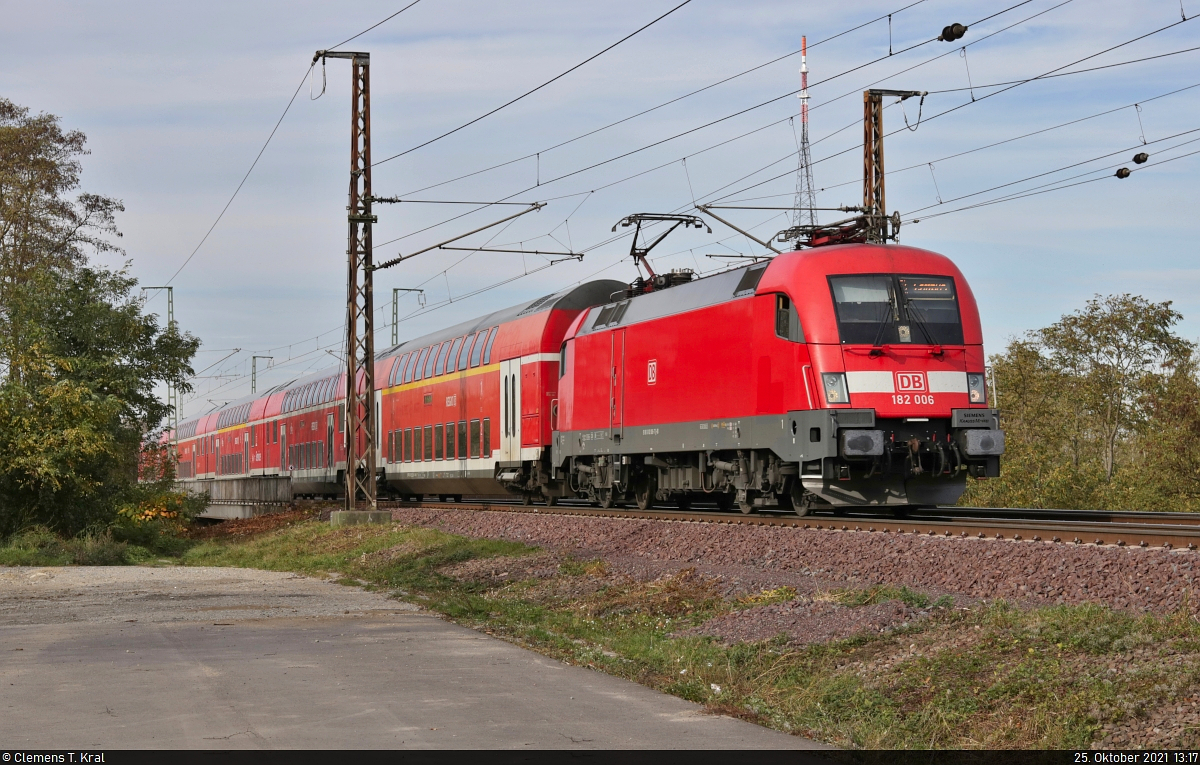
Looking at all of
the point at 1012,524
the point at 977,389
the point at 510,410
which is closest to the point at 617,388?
the point at 510,410

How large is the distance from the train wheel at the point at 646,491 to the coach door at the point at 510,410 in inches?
195

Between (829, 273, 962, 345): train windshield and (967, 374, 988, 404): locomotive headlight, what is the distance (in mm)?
536

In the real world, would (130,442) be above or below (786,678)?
above

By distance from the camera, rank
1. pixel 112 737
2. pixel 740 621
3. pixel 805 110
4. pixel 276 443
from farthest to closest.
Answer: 1. pixel 276 443
2. pixel 805 110
3. pixel 740 621
4. pixel 112 737

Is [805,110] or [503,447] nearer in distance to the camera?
[503,447]

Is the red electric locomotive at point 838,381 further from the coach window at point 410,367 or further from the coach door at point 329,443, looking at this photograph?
the coach door at point 329,443

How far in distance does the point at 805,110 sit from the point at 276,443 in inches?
924

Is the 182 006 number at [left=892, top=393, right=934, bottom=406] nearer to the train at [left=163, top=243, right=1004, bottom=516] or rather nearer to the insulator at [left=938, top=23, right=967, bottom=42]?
the train at [left=163, top=243, right=1004, bottom=516]

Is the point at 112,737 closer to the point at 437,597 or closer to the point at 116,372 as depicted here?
the point at 437,597

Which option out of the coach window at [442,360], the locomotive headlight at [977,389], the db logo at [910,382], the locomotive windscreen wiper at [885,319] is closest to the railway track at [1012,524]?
the locomotive headlight at [977,389]

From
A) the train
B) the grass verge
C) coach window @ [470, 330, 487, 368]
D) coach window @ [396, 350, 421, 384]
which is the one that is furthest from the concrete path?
coach window @ [396, 350, 421, 384]

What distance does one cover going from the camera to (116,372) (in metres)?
28.6
